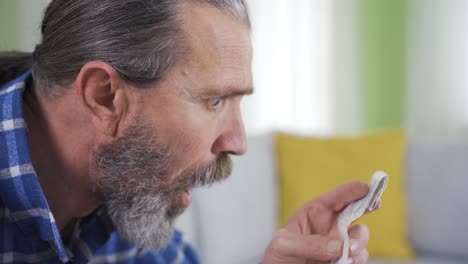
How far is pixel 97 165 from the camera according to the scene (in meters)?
0.88

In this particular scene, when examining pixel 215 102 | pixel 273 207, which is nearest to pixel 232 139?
pixel 215 102

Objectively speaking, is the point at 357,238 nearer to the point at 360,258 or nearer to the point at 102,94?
the point at 360,258

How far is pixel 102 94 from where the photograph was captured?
85 cm

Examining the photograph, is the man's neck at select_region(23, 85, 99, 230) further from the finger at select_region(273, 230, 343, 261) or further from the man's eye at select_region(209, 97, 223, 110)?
the finger at select_region(273, 230, 343, 261)

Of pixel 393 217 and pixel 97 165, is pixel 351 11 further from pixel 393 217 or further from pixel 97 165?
pixel 97 165

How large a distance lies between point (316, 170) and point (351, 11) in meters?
1.34

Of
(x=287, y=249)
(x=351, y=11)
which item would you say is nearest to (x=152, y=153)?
(x=287, y=249)

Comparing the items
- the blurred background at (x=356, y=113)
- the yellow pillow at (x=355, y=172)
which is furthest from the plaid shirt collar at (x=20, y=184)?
the yellow pillow at (x=355, y=172)

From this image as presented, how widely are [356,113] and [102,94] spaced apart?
2576 millimetres

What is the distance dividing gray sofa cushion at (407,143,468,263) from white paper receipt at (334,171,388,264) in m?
1.37

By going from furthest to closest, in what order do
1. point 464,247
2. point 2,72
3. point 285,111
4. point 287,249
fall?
point 285,111 < point 464,247 < point 2,72 < point 287,249

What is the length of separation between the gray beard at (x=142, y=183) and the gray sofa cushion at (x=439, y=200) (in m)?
1.44

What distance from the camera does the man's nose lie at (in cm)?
89

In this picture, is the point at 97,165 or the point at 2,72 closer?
the point at 97,165
